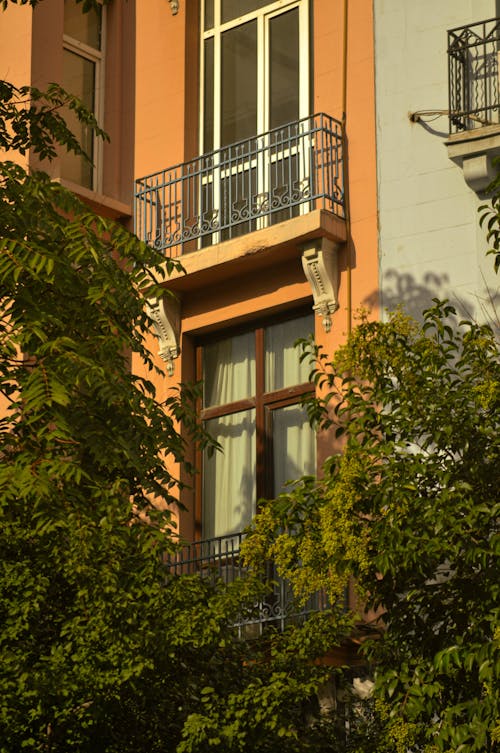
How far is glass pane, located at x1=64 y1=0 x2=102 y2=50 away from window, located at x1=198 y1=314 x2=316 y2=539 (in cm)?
572

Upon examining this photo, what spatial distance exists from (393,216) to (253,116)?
139 inches

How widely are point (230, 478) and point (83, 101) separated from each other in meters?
6.63

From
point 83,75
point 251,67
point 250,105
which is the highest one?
point 83,75

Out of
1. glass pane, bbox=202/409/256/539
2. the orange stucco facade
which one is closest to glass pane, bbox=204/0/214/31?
the orange stucco facade

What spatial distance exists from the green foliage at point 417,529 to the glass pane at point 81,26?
11757 mm

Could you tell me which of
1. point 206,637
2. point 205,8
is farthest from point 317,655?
point 205,8

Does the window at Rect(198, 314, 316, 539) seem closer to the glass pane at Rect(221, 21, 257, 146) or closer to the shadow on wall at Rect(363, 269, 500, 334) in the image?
the shadow on wall at Rect(363, 269, 500, 334)

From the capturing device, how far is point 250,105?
2383cm

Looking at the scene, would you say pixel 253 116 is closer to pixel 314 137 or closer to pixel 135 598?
pixel 314 137

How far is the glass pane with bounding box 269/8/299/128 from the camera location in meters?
23.3

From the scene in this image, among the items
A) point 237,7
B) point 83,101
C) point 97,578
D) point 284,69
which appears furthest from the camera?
point 83,101

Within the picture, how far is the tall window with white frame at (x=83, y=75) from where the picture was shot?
1005 inches

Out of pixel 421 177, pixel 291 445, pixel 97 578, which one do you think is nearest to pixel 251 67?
pixel 421 177

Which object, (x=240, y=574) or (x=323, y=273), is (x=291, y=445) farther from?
(x=323, y=273)
